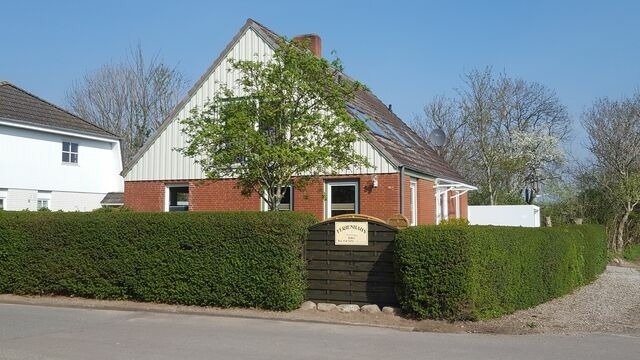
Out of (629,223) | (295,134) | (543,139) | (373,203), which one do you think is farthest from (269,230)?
(543,139)

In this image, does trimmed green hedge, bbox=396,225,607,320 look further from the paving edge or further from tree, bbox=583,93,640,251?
tree, bbox=583,93,640,251

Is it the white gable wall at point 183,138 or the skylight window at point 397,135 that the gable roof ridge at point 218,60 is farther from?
the skylight window at point 397,135

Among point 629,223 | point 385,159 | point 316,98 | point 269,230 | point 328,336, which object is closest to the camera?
point 328,336

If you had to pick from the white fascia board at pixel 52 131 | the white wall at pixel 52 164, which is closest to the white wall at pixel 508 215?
the white wall at pixel 52 164

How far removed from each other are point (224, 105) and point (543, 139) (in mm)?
33155

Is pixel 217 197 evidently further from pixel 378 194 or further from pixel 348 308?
pixel 348 308

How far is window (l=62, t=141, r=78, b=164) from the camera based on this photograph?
95.2 ft

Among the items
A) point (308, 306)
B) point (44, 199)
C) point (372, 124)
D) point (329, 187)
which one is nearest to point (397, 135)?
point (372, 124)

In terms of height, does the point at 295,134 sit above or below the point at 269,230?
above

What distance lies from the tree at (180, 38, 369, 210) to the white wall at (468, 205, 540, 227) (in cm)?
1496

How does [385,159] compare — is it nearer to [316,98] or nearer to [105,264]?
[316,98]

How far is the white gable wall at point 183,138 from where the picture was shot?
21.4m

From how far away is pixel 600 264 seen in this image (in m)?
21.8

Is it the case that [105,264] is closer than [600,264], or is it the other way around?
[105,264]
